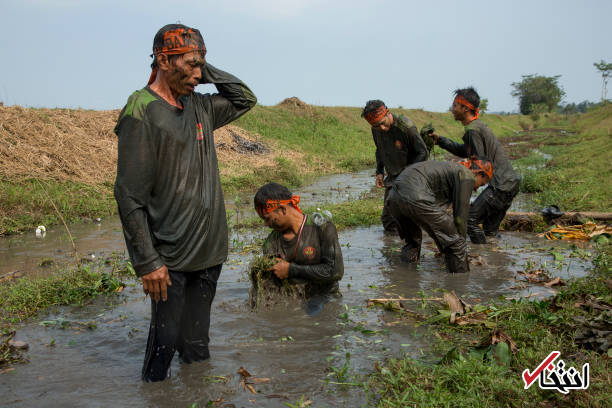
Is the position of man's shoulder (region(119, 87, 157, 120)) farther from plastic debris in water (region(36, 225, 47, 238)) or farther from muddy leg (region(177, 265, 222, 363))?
plastic debris in water (region(36, 225, 47, 238))

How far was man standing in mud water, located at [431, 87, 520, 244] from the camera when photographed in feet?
21.4

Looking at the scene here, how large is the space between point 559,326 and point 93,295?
4214 millimetres

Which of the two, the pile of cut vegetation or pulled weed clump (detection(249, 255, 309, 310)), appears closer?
pulled weed clump (detection(249, 255, 309, 310))

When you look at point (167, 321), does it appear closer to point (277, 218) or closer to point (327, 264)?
point (277, 218)

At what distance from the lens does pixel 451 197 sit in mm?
5617

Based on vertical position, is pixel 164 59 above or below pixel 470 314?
above

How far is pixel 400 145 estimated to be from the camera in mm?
6926

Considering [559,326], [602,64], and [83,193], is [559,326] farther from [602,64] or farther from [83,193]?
[602,64]

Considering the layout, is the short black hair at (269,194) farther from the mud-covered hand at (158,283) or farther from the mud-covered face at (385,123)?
the mud-covered face at (385,123)

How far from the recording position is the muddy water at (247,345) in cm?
307

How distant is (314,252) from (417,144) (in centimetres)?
315

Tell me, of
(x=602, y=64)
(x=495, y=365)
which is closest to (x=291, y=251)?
(x=495, y=365)

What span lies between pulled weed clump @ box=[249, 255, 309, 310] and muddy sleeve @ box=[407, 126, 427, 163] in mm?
3172

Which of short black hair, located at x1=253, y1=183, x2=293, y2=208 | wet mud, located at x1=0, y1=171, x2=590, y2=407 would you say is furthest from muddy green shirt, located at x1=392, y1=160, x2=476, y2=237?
short black hair, located at x1=253, y1=183, x2=293, y2=208
